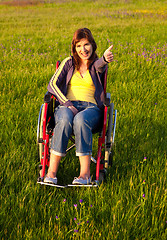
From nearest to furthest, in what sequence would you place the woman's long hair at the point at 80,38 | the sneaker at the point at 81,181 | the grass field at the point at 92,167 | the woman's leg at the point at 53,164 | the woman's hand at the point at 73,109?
1. the grass field at the point at 92,167
2. the sneaker at the point at 81,181
3. the woman's leg at the point at 53,164
4. the woman's hand at the point at 73,109
5. the woman's long hair at the point at 80,38

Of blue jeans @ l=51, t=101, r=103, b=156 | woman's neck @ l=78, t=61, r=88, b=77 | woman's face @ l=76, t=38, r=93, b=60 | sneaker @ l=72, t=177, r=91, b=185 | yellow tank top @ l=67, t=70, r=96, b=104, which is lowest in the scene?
sneaker @ l=72, t=177, r=91, b=185

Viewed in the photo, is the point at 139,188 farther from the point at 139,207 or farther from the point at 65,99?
the point at 65,99

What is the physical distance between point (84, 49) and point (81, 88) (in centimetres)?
43

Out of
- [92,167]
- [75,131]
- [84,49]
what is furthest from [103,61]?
[92,167]

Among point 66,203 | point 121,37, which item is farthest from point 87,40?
point 121,37

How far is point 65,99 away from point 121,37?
6572 mm

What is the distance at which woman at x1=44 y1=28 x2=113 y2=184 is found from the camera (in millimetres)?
2855

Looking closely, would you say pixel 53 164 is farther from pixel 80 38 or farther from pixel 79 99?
pixel 80 38

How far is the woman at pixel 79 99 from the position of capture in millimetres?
2855

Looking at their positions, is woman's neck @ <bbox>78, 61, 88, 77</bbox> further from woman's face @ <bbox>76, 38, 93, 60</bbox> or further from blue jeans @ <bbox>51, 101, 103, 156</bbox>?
blue jeans @ <bbox>51, 101, 103, 156</bbox>

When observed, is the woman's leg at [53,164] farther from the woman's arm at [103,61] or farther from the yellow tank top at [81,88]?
the woman's arm at [103,61]

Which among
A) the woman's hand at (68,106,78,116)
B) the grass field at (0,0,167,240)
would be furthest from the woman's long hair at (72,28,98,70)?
the grass field at (0,0,167,240)

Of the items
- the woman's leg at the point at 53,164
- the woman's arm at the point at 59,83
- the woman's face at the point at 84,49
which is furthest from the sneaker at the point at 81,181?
the woman's face at the point at 84,49

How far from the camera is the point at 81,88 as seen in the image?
11.0ft
